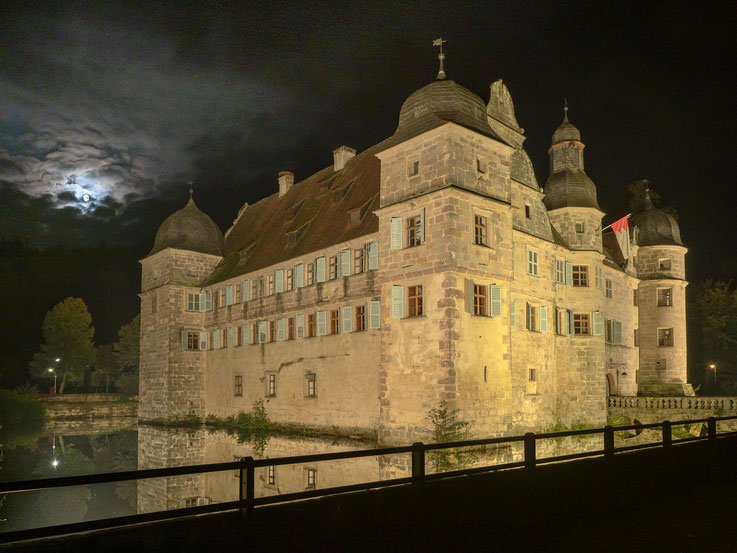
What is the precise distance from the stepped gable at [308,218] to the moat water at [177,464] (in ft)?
27.8

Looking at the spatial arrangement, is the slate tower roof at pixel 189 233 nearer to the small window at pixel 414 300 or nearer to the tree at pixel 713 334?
the small window at pixel 414 300

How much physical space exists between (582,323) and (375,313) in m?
10.8

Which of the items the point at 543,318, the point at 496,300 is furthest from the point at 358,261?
the point at 543,318

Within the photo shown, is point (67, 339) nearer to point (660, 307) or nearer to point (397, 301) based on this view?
point (397, 301)

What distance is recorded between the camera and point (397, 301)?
881 inches

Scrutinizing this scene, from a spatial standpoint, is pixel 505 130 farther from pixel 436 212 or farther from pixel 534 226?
pixel 436 212

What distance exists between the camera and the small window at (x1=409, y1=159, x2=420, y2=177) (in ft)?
73.6

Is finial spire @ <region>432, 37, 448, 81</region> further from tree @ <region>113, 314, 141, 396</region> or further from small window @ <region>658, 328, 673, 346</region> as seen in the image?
tree @ <region>113, 314, 141, 396</region>

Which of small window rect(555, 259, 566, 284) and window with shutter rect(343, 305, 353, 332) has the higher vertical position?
small window rect(555, 259, 566, 284)

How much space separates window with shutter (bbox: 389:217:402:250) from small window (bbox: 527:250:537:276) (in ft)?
22.1

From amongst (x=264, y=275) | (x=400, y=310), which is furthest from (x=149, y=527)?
(x=264, y=275)

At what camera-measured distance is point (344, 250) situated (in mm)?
26875

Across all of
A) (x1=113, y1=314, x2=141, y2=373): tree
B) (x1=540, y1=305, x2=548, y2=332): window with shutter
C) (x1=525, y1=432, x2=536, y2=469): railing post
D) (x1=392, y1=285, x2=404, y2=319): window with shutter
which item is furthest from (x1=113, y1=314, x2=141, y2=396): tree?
(x1=525, y1=432, x2=536, y2=469): railing post

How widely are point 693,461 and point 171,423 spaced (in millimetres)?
28534
